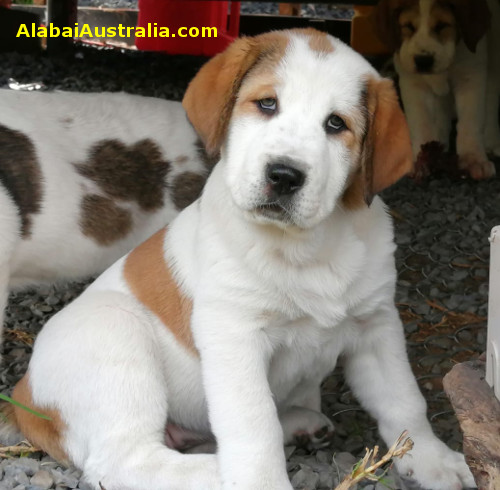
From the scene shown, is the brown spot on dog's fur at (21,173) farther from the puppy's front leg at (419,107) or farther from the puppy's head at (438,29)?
the puppy's front leg at (419,107)

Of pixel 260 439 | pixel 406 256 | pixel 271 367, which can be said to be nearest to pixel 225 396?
pixel 260 439

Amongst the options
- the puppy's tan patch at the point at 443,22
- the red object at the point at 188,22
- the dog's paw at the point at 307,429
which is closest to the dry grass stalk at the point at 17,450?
the dog's paw at the point at 307,429

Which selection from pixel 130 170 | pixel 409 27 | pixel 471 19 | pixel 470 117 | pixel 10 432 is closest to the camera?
pixel 10 432

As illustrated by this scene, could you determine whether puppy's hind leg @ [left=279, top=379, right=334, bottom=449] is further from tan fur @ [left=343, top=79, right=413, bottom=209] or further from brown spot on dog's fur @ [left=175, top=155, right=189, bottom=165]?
brown spot on dog's fur @ [left=175, top=155, right=189, bottom=165]

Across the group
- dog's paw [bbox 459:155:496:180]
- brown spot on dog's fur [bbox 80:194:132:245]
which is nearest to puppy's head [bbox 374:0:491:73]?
dog's paw [bbox 459:155:496:180]

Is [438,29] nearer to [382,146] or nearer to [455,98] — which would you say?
[455,98]

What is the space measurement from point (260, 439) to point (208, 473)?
0.23 m

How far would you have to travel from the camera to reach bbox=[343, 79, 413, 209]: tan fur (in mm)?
2670

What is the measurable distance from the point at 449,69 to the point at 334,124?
Result: 16.4 feet

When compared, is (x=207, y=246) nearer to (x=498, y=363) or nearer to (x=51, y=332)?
(x=51, y=332)

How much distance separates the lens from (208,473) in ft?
8.79

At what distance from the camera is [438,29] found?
6793 millimetres

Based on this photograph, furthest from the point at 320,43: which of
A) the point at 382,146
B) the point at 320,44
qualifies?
the point at 382,146

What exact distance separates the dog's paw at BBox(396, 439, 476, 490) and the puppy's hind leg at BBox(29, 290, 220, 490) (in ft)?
2.14
